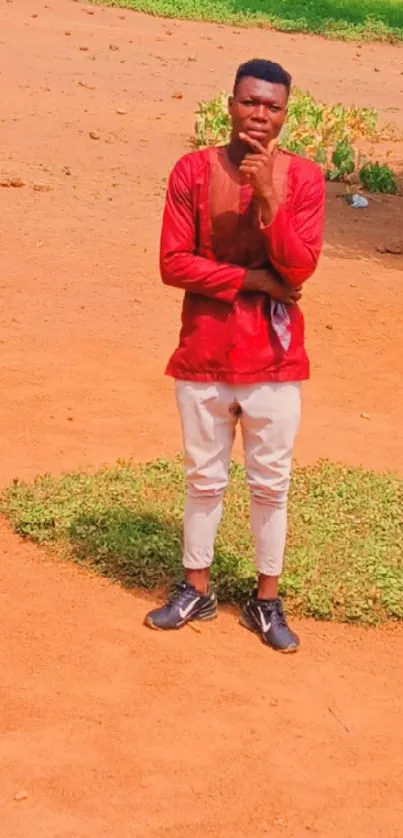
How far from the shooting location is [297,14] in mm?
23516

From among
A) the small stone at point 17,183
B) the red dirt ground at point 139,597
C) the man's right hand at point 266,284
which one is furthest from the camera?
the small stone at point 17,183

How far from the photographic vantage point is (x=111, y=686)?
4.68m

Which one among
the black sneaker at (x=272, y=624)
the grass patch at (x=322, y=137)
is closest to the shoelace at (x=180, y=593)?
the black sneaker at (x=272, y=624)

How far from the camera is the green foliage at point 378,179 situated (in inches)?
485

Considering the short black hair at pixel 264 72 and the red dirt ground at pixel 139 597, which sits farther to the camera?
the short black hair at pixel 264 72

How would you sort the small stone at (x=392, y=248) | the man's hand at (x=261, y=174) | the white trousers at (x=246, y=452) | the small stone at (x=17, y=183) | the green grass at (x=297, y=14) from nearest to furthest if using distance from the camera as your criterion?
the man's hand at (x=261, y=174)
the white trousers at (x=246, y=452)
the small stone at (x=392, y=248)
the small stone at (x=17, y=183)
the green grass at (x=297, y=14)

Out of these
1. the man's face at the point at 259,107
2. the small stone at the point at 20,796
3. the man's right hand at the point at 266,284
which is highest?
the man's face at the point at 259,107

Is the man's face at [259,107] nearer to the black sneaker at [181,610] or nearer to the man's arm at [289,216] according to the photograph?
the man's arm at [289,216]

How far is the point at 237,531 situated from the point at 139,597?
2.07 ft

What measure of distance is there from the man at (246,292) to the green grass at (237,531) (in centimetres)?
43

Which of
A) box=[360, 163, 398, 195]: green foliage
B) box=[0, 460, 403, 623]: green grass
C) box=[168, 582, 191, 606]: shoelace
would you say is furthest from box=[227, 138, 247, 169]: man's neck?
box=[360, 163, 398, 195]: green foliage

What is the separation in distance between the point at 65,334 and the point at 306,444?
191cm

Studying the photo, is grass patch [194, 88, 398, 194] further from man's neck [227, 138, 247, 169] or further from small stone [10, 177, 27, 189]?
man's neck [227, 138, 247, 169]

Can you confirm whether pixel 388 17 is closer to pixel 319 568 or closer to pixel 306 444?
pixel 306 444
